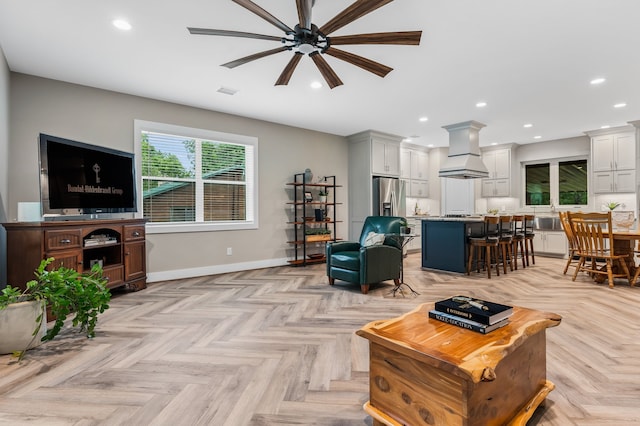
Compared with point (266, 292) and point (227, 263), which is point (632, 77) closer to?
point (266, 292)

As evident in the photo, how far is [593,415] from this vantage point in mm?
1585

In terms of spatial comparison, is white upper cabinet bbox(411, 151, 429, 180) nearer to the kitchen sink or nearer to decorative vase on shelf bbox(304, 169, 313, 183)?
the kitchen sink

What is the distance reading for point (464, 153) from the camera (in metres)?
5.94

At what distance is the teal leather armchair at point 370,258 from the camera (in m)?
3.95

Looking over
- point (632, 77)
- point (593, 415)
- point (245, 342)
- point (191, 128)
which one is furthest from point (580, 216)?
point (191, 128)

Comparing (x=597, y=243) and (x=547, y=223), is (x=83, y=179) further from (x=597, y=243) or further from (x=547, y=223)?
(x=547, y=223)

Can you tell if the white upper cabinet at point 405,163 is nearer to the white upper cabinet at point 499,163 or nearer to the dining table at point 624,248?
the white upper cabinet at point 499,163

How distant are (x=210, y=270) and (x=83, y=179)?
2.18 meters

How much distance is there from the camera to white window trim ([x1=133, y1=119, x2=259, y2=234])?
450 cm

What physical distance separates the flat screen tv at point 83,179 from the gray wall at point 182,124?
21.3 inches

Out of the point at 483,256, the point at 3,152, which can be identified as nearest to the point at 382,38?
the point at 3,152

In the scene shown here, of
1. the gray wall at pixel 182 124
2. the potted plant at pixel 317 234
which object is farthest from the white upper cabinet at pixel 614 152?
the potted plant at pixel 317 234

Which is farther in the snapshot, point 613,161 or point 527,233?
point 613,161

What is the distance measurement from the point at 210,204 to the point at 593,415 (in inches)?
195
